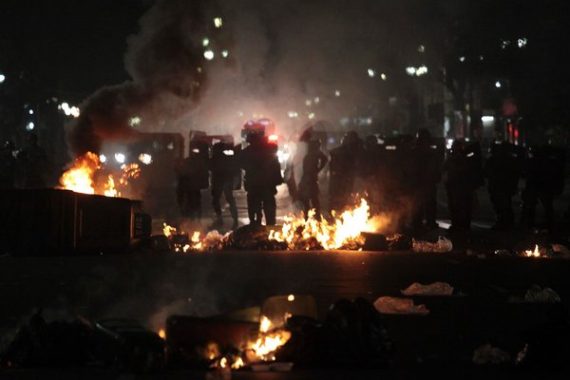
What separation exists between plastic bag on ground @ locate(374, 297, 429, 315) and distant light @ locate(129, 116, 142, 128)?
58.6 feet

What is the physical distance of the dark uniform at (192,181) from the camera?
21.9 m

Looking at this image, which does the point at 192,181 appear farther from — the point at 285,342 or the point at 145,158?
the point at 145,158

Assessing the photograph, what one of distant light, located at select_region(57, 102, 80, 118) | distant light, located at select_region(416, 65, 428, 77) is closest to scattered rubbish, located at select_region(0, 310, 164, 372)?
distant light, located at select_region(57, 102, 80, 118)

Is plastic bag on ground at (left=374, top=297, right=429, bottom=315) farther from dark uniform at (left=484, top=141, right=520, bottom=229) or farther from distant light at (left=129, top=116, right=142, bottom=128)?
distant light at (left=129, top=116, right=142, bottom=128)

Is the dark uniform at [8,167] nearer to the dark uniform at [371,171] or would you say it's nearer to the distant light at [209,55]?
the distant light at [209,55]

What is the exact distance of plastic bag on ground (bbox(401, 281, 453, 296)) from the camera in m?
11.1

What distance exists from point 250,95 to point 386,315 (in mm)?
70302

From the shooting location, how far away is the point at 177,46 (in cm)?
2705

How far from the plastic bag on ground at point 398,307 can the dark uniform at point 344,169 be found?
10.4m

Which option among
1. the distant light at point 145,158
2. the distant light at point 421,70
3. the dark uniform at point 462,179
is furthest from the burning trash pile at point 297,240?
the distant light at point 421,70

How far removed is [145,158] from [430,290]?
2603cm

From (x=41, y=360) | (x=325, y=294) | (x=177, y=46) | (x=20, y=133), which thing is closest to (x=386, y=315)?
(x=325, y=294)

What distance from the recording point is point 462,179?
19.3m

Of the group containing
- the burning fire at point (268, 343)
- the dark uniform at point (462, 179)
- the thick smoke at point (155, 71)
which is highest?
the thick smoke at point (155, 71)
